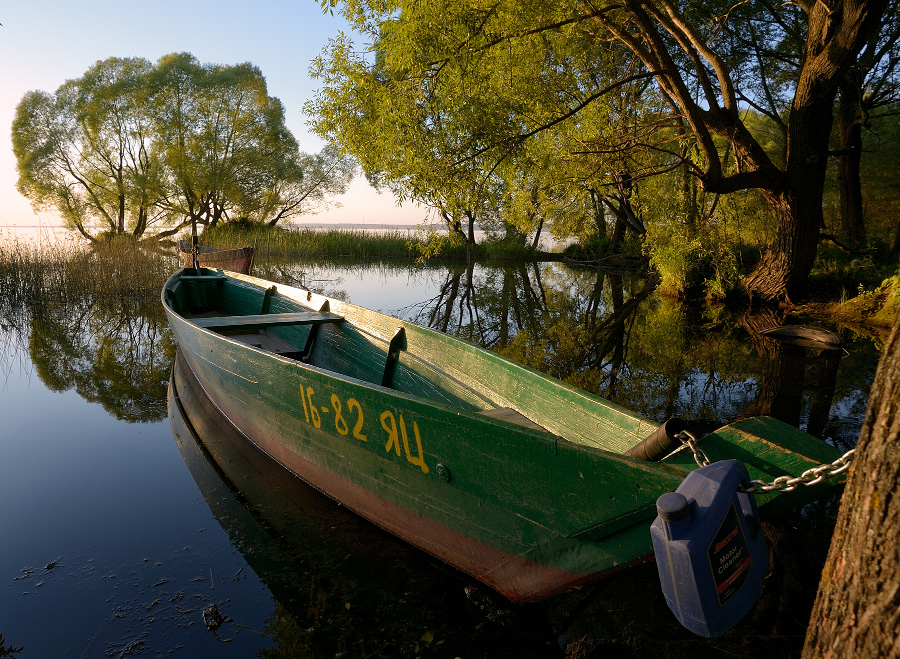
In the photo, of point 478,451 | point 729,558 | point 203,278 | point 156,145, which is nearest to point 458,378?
point 478,451

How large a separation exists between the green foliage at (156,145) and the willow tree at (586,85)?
2224cm

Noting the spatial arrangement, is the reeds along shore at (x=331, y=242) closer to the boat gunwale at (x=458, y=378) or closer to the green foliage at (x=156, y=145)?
the green foliage at (x=156, y=145)

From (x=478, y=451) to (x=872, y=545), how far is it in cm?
147

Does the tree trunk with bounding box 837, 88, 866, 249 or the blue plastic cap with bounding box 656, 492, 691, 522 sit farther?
the tree trunk with bounding box 837, 88, 866, 249

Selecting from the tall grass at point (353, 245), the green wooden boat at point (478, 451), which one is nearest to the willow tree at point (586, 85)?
the green wooden boat at point (478, 451)

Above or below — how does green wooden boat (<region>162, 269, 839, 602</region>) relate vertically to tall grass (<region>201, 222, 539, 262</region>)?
below

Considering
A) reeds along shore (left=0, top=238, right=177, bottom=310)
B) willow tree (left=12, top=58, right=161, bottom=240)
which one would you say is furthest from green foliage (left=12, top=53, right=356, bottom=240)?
reeds along shore (left=0, top=238, right=177, bottom=310)

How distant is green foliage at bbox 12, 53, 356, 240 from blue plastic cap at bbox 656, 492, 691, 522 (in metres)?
30.5

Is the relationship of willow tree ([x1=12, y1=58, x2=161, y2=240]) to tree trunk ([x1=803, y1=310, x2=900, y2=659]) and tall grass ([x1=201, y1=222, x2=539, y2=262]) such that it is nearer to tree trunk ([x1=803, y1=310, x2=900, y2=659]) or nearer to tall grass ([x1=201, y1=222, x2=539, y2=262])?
tall grass ([x1=201, y1=222, x2=539, y2=262])

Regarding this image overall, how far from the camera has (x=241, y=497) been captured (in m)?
4.16

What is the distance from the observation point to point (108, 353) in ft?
27.1

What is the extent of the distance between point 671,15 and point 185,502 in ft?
35.7

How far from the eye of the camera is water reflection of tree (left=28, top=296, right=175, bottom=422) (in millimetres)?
6453

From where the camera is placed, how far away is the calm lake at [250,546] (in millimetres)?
2672
